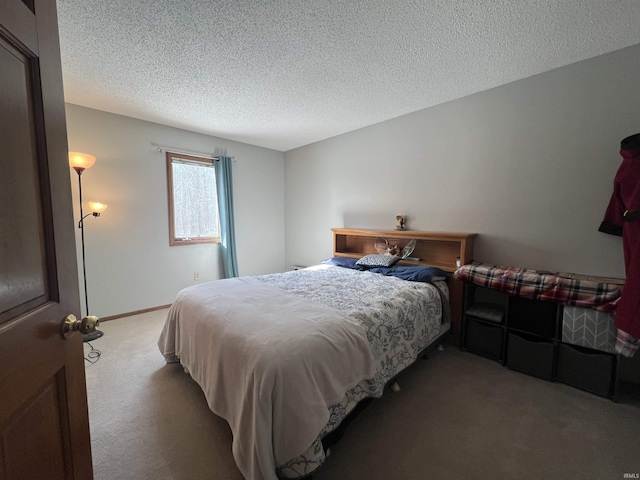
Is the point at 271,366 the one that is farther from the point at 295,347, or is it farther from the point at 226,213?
the point at 226,213

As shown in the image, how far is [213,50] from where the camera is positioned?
1.90m

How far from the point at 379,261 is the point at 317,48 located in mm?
2125

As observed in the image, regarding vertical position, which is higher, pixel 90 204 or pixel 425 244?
pixel 90 204

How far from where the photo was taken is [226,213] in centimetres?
396

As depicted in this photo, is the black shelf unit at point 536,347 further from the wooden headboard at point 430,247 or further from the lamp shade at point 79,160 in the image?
the lamp shade at point 79,160

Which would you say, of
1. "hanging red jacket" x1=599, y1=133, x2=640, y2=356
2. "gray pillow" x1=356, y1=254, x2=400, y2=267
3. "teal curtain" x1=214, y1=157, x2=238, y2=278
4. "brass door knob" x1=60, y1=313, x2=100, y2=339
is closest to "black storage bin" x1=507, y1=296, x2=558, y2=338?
"hanging red jacket" x1=599, y1=133, x2=640, y2=356

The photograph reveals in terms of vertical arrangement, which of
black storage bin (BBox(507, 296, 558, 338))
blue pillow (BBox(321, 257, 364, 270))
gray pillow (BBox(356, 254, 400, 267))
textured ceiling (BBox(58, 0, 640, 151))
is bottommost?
black storage bin (BBox(507, 296, 558, 338))

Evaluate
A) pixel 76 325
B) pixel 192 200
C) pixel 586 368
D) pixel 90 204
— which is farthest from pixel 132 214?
pixel 586 368

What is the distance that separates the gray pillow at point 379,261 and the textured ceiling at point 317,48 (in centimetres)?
171

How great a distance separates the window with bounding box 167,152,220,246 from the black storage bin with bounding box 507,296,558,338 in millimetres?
3812

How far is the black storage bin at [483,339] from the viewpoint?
7.37 feet

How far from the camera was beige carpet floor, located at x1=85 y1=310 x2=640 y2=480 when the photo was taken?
131 centimetres

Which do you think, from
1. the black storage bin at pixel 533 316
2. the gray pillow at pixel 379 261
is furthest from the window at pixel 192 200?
the black storage bin at pixel 533 316

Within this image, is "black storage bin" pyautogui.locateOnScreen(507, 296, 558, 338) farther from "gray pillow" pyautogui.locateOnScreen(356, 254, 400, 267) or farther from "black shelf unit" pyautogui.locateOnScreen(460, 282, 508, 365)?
"gray pillow" pyautogui.locateOnScreen(356, 254, 400, 267)
